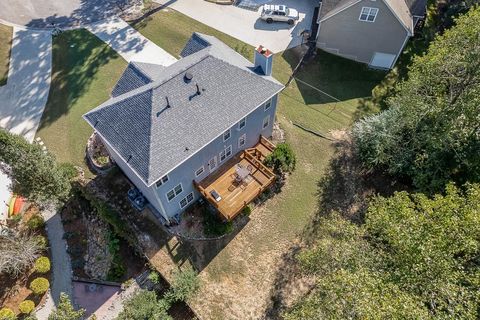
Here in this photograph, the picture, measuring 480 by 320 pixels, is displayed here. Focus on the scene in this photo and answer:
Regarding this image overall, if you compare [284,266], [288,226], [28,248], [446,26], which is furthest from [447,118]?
[28,248]

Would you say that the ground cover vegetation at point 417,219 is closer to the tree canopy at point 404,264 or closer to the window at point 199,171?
the tree canopy at point 404,264

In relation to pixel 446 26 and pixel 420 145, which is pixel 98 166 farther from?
pixel 446 26

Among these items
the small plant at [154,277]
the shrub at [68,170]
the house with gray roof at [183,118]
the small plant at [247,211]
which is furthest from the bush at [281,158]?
the shrub at [68,170]

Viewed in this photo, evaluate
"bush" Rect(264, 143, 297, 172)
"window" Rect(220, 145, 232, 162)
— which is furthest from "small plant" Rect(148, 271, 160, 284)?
"bush" Rect(264, 143, 297, 172)

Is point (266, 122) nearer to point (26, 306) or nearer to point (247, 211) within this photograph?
point (247, 211)

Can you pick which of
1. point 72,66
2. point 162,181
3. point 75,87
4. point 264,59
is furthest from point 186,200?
point 72,66
